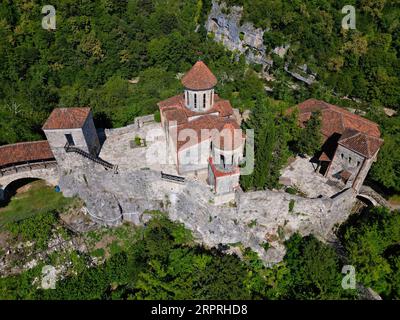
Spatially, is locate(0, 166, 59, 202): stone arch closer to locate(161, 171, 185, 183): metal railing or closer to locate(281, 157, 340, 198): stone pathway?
locate(161, 171, 185, 183): metal railing

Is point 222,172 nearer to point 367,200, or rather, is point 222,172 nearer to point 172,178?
point 172,178

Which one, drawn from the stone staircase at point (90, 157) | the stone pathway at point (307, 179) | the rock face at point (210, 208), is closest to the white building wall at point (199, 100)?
the rock face at point (210, 208)

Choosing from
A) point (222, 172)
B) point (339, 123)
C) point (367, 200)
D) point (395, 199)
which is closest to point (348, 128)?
point (339, 123)

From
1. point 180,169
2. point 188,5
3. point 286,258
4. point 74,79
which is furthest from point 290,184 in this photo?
point 188,5

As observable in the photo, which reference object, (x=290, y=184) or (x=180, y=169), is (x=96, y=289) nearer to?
(x=180, y=169)

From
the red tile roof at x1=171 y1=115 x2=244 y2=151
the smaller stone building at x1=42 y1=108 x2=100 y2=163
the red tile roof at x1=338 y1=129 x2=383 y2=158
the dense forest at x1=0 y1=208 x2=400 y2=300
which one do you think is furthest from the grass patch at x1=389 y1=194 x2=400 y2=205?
the smaller stone building at x1=42 y1=108 x2=100 y2=163

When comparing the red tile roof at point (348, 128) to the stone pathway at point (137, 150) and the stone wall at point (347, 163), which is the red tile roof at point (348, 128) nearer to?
the stone wall at point (347, 163)
